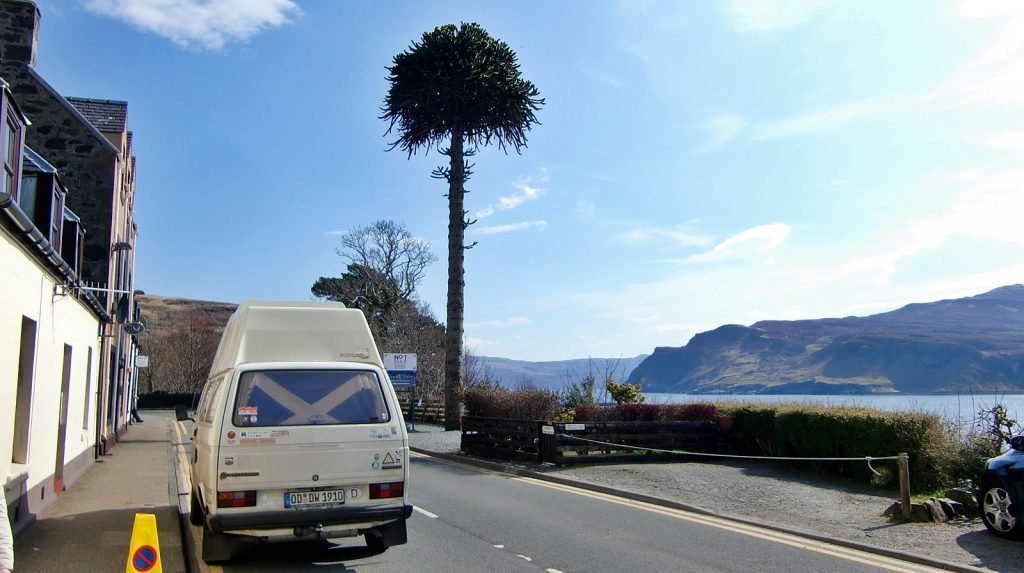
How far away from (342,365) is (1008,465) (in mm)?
7989

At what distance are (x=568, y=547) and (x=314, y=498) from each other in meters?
3.02

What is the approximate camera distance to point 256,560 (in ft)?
26.9

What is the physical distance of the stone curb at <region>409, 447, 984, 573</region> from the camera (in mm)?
8217

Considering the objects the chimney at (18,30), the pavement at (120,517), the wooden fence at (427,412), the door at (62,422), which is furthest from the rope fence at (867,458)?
the wooden fence at (427,412)

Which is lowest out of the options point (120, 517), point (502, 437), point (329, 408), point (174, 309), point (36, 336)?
point (120, 517)

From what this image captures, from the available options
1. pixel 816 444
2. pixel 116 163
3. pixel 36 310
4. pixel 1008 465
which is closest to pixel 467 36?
pixel 116 163

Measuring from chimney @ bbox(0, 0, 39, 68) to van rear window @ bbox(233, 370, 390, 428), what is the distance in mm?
15566

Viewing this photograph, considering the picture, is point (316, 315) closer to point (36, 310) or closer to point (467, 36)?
point (36, 310)

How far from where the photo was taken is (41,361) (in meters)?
10.0

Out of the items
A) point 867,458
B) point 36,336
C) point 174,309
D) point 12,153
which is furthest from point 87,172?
point 174,309

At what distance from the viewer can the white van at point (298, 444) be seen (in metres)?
7.04

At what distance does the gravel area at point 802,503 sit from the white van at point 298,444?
18.4 ft

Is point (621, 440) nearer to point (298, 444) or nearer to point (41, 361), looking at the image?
point (298, 444)

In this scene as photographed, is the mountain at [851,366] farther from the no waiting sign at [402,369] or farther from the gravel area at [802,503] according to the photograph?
the gravel area at [802,503]
